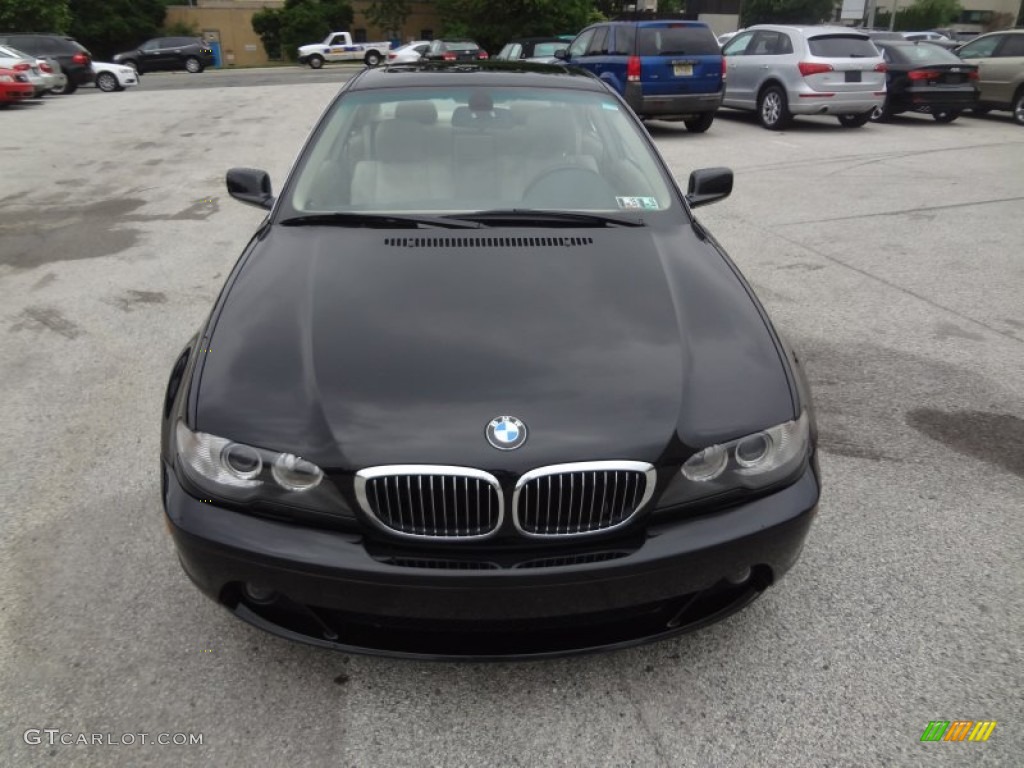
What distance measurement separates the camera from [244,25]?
6369 cm

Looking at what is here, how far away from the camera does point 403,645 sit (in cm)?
219

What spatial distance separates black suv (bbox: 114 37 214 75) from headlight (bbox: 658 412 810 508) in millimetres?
44734

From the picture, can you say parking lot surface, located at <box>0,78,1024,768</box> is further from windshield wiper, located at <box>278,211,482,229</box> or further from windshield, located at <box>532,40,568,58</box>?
windshield, located at <box>532,40,568,58</box>

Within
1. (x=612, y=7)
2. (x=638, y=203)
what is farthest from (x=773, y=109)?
(x=612, y=7)

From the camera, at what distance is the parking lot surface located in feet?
7.41

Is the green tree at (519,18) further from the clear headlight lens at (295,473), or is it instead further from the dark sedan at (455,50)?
the clear headlight lens at (295,473)

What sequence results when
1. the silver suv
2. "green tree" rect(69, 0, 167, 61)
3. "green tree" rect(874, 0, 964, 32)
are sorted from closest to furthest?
the silver suv → "green tree" rect(69, 0, 167, 61) → "green tree" rect(874, 0, 964, 32)

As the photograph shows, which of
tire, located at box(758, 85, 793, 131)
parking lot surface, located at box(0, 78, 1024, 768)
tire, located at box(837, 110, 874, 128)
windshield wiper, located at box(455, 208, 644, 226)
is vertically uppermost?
windshield wiper, located at box(455, 208, 644, 226)

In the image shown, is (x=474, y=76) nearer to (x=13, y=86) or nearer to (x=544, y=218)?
(x=544, y=218)

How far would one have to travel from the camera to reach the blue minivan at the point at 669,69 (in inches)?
528

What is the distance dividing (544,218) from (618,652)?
5.56 ft

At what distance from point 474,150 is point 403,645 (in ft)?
7.44

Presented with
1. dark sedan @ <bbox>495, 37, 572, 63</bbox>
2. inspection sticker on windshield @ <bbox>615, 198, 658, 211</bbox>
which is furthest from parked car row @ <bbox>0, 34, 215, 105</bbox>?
inspection sticker on windshield @ <bbox>615, 198, 658, 211</bbox>

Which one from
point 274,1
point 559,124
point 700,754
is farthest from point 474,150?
point 274,1
